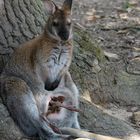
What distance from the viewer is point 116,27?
940 cm

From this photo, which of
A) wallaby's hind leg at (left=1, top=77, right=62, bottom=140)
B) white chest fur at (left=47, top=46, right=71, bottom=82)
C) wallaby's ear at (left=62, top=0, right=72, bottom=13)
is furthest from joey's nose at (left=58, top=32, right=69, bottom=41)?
wallaby's hind leg at (left=1, top=77, right=62, bottom=140)

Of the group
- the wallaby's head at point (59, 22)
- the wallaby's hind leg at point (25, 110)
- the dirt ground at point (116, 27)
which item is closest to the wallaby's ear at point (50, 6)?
the wallaby's head at point (59, 22)

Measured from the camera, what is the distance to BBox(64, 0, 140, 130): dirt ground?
24.0 ft

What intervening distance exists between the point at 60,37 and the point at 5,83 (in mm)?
755

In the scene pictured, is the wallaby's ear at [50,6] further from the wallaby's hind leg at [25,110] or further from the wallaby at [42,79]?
the wallaby's hind leg at [25,110]

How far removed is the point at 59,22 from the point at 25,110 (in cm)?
100

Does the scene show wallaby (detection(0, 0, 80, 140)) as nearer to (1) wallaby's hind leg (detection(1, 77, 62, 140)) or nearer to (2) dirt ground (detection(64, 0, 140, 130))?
(1) wallaby's hind leg (detection(1, 77, 62, 140))

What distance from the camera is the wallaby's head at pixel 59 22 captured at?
18.5 feet

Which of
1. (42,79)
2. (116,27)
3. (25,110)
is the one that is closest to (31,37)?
(42,79)

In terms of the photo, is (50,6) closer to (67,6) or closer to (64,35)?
(67,6)

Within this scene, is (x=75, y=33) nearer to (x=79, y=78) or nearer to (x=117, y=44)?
(x=79, y=78)

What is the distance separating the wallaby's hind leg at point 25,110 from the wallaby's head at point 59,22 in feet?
2.20

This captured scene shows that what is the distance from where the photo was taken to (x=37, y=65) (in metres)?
5.65

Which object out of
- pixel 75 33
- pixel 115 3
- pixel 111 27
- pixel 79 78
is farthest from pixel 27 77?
pixel 115 3
